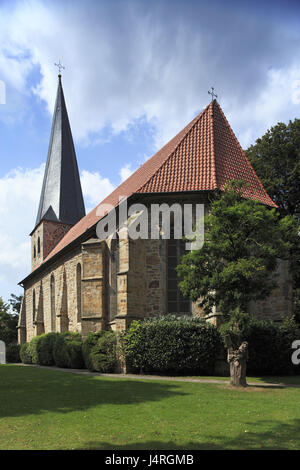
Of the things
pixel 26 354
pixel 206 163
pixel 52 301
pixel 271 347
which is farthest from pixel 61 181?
pixel 271 347

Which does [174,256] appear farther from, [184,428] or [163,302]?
[184,428]

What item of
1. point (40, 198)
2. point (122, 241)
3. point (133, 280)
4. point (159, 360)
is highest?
point (40, 198)

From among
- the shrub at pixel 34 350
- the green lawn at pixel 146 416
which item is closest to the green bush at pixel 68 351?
the shrub at pixel 34 350

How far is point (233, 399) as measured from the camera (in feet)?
32.3

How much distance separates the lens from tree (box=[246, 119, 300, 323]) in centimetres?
2406

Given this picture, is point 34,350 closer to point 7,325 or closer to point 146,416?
point 146,416

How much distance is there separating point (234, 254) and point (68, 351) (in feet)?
→ 30.1

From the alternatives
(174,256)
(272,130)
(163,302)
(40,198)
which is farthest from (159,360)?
(40,198)

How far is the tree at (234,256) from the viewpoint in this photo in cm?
1191

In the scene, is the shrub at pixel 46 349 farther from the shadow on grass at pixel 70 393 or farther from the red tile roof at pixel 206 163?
the red tile roof at pixel 206 163

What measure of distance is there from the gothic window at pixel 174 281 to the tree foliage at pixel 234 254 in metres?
3.94

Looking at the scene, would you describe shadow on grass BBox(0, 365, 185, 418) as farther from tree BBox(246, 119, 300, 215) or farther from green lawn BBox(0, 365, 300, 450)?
tree BBox(246, 119, 300, 215)

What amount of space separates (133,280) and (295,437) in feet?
32.7

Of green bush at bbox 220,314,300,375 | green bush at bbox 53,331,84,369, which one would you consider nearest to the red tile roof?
green bush at bbox 220,314,300,375
